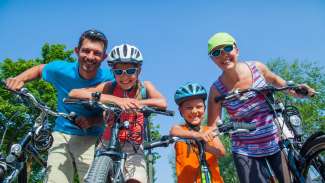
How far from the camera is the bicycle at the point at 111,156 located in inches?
121

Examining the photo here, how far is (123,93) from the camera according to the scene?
14.6 ft

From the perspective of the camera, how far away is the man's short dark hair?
4.86 m

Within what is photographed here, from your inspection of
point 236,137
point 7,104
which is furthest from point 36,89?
point 236,137

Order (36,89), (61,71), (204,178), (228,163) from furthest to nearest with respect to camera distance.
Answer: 1. (228,163)
2. (36,89)
3. (61,71)
4. (204,178)

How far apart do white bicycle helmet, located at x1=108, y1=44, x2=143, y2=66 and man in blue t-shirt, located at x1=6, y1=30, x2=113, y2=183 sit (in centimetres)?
62

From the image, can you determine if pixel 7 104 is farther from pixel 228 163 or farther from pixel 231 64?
pixel 228 163

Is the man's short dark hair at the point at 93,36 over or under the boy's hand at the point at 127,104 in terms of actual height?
over

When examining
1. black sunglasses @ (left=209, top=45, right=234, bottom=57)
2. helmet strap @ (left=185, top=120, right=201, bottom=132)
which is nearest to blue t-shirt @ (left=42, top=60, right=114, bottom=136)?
helmet strap @ (left=185, top=120, right=201, bottom=132)

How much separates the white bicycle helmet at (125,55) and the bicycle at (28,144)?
890 mm

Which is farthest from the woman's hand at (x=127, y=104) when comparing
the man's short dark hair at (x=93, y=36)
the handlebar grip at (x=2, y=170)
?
the handlebar grip at (x=2, y=170)

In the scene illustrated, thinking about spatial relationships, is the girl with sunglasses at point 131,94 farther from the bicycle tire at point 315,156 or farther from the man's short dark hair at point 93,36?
the bicycle tire at point 315,156

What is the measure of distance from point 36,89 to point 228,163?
27646 mm

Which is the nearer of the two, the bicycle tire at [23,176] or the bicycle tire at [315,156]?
the bicycle tire at [315,156]

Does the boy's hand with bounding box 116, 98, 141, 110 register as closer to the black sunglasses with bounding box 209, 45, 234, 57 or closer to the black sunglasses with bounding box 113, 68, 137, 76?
the black sunglasses with bounding box 113, 68, 137, 76
